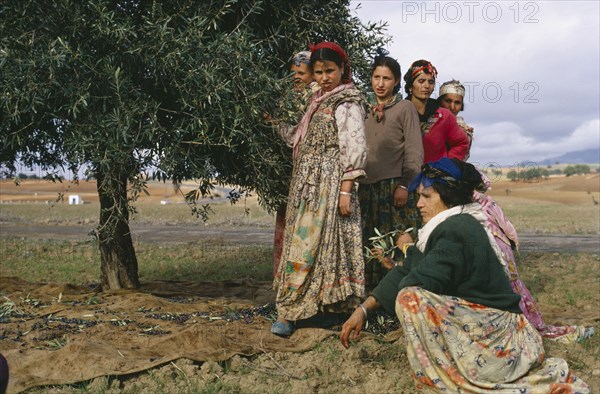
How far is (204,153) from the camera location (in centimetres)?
689

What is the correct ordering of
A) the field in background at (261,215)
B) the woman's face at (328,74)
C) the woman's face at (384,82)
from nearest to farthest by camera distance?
the woman's face at (328,74)
the woman's face at (384,82)
the field in background at (261,215)

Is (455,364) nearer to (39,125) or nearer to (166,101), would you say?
(166,101)

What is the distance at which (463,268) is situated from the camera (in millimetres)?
4438

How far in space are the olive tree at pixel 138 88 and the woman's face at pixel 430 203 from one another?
2.15 meters

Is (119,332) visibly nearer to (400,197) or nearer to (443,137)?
(400,197)

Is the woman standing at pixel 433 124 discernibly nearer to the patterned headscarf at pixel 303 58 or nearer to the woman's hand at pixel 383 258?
the patterned headscarf at pixel 303 58

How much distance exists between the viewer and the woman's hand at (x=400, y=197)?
20.7 ft

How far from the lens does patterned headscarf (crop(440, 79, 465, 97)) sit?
7.05 meters

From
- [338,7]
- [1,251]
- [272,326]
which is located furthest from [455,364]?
[1,251]

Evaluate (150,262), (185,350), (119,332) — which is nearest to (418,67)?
(185,350)

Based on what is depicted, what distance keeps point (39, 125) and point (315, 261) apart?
133 inches

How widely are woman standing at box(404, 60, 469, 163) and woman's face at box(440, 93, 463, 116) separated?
38cm

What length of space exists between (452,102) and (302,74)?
1.68 metres

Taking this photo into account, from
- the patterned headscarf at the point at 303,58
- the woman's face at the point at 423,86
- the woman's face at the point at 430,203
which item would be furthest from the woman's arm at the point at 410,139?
the woman's face at the point at 430,203
